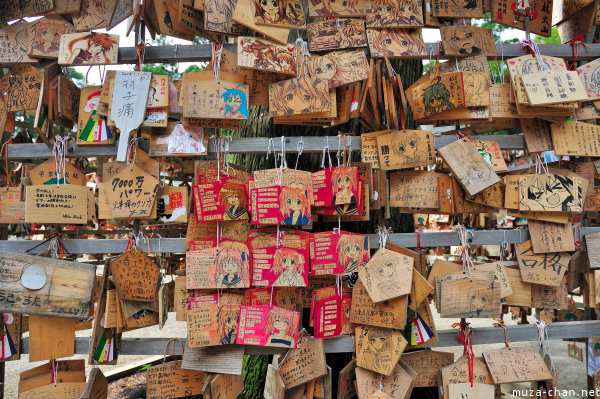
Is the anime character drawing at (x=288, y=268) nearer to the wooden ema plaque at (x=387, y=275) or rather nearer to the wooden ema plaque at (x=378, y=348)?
the wooden ema plaque at (x=387, y=275)

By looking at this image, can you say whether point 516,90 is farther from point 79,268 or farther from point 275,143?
point 79,268

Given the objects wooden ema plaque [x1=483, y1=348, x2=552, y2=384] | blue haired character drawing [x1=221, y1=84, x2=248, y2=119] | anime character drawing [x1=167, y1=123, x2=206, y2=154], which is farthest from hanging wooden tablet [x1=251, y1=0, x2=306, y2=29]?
Answer: wooden ema plaque [x1=483, y1=348, x2=552, y2=384]

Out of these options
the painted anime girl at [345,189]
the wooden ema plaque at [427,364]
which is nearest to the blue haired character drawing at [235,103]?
the painted anime girl at [345,189]

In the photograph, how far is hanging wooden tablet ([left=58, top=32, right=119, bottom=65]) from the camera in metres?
2.27

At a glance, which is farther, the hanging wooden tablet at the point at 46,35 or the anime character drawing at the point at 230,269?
the hanging wooden tablet at the point at 46,35

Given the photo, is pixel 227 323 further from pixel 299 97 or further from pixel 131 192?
pixel 299 97

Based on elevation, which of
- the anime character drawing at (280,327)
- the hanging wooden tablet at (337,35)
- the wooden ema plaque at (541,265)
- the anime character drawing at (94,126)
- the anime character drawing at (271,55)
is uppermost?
the hanging wooden tablet at (337,35)

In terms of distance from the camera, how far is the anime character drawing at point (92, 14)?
7.72ft

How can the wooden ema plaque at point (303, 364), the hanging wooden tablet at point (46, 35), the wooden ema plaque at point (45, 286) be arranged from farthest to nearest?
the hanging wooden tablet at point (46, 35) < the wooden ema plaque at point (303, 364) < the wooden ema plaque at point (45, 286)

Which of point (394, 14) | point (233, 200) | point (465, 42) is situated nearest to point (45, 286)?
point (233, 200)

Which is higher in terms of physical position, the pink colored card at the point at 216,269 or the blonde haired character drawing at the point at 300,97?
the blonde haired character drawing at the point at 300,97

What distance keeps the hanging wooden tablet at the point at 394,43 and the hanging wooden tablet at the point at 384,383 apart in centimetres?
175

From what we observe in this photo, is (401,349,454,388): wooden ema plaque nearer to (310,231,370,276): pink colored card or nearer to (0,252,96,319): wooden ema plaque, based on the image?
(310,231,370,276): pink colored card

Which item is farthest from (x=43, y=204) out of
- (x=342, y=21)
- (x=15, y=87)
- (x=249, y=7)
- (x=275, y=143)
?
(x=342, y=21)
